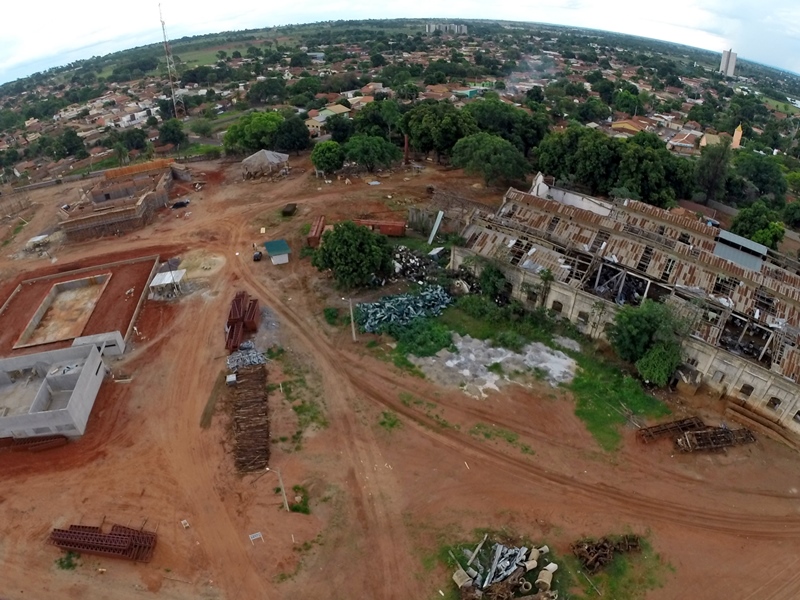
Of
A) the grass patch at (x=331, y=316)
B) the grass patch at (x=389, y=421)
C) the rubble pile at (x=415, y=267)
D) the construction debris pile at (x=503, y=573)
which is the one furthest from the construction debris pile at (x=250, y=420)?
the rubble pile at (x=415, y=267)

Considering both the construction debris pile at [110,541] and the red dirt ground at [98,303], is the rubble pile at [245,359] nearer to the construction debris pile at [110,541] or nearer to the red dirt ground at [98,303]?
the red dirt ground at [98,303]

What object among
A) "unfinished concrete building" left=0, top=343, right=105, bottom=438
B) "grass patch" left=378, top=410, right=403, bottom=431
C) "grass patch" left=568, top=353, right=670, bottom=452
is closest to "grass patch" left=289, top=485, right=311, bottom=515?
"grass patch" left=378, top=410, right=403, bottom=431

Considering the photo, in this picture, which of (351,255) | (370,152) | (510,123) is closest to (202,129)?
(370,152)

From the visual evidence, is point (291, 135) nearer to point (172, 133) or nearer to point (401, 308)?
point (172, 133)

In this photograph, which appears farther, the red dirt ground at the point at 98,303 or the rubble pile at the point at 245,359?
the red dirt ground at the point at 98,303

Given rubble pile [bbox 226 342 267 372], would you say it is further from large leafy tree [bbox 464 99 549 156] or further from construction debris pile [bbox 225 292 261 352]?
large leafy tree [bbox 464 99 549 156]

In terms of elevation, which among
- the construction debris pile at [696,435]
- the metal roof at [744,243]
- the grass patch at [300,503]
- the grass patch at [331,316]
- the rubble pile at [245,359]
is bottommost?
the grass patch at [300,503]
